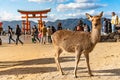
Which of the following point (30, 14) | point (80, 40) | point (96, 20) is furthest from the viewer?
point (30, 14)

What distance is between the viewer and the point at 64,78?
13.8 m

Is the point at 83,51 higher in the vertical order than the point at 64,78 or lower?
higher

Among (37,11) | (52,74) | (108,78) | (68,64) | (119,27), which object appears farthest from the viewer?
(37,11)

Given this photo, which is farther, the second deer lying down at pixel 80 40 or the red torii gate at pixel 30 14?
the red torii gate at pixel 30 14

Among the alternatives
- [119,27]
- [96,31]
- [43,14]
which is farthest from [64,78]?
[43,14]

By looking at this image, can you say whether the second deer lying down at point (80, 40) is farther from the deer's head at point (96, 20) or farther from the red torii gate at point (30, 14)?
the red torii gate at point (30, 14)

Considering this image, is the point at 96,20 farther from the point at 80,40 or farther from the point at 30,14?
the point at 30,14

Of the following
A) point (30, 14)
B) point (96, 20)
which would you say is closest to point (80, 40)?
point (96, 20)

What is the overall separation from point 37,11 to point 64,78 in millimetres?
48048

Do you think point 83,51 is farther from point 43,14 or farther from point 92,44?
point 43,14

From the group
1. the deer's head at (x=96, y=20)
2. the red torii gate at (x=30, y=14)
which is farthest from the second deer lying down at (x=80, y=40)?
the red torii gate at (x=30, y=14)

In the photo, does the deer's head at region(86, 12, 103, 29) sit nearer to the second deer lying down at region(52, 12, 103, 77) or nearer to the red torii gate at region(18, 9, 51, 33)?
the second deer lying down at region(52, 12, 103, 77)

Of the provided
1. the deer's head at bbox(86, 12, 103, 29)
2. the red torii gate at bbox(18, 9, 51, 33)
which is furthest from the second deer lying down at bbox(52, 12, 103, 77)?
the red torii gate at bbox(18, 9, 51, 33)

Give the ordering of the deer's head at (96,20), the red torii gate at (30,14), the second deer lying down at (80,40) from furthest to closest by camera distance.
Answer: the red torii gate at (30,14), the second deer lying down at (80,40), the deer's head at (96,20)
